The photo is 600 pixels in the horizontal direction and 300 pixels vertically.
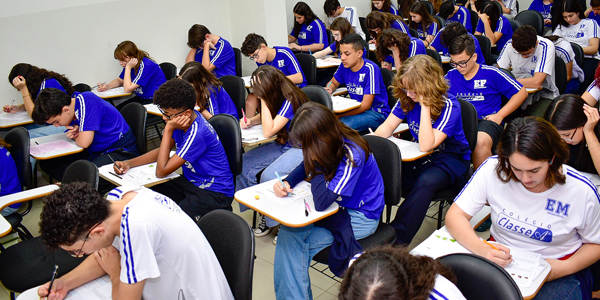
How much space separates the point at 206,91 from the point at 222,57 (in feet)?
6.28

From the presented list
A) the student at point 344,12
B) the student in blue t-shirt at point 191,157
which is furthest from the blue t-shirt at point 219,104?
the student at point 344,12

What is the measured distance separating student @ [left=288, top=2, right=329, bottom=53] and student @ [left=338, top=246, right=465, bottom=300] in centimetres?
541

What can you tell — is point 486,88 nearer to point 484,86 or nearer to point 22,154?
point 484,86

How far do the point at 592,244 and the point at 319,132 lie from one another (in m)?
1.13

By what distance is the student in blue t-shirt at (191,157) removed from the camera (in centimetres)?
242

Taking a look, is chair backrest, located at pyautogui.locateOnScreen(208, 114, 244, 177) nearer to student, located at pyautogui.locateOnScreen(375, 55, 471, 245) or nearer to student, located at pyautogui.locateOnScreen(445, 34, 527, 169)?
student, located at pyautogui.locateOnScreen(375, 55, 471, 245)

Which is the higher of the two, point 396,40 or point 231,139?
point 396,40

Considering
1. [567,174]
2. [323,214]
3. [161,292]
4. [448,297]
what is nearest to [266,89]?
[323,214]

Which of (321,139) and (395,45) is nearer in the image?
(321,139)

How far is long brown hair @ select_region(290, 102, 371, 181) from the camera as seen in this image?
1910mm

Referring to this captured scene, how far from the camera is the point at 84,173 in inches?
88.4

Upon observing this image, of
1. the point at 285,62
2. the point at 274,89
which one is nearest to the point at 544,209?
the point at 274,89

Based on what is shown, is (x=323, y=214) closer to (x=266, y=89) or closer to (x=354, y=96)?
(x=266, y=89)

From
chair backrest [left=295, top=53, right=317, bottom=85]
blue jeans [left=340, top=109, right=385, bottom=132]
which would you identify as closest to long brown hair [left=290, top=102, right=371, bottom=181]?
blue jeans [left=340, top=109, right=385, bottom=132]
